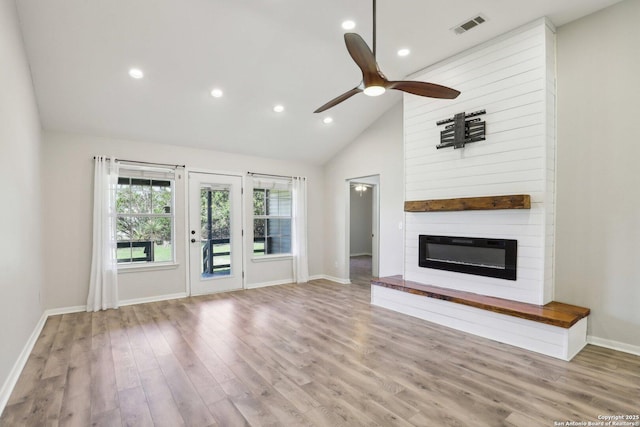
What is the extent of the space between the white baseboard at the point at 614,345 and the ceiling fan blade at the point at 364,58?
132 inches

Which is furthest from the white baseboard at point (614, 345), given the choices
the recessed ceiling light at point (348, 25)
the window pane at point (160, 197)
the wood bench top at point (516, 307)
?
the window pane at point (160, 197)

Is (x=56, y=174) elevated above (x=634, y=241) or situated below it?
above

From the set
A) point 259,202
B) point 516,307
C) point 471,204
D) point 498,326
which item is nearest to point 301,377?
point 498,326

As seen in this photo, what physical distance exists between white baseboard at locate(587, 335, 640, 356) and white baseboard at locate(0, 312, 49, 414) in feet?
16.7

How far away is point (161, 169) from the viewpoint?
5082 millimetres

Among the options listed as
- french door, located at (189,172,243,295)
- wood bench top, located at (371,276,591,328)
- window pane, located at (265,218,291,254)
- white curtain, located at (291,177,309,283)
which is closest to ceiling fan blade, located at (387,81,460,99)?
wood bench top, located at (371,276,591,328)

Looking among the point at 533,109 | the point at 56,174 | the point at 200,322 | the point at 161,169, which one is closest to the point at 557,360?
the point at 533,109

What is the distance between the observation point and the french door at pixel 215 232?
5.34 m

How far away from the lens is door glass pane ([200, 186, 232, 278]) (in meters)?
5.52

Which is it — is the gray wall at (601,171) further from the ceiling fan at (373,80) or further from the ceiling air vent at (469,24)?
the ceiling fan at (373,80)

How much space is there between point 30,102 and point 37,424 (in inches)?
128

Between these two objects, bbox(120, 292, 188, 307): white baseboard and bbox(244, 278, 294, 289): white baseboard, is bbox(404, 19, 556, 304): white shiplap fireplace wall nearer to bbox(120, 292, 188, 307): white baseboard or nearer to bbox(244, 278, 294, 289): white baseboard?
bbox(244, 278, 294, 289): white baseboard

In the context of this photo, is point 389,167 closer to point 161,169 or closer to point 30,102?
point 161,169

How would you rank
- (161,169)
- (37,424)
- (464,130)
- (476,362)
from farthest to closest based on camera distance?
1. (161,169)
2. (464,130)
3. (476,362)
4. (37,424)
